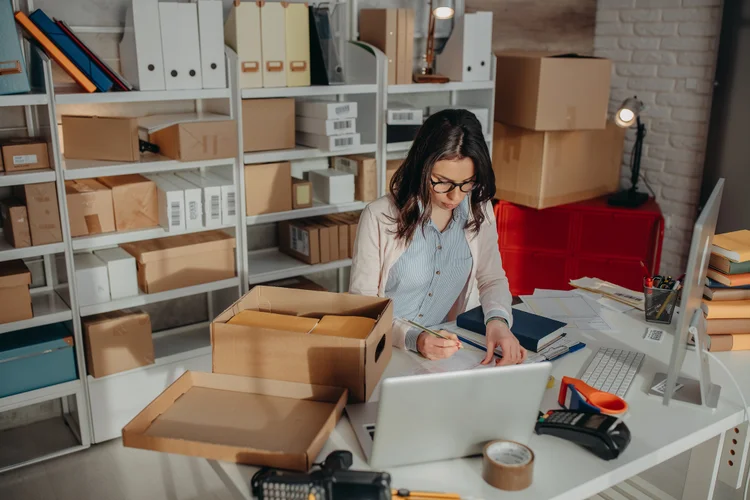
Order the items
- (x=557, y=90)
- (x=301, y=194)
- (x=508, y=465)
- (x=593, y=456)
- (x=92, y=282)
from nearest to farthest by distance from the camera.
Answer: (x=508, y=465)
(x=593, y=456)
(x=92, y=282)
(x=301, y=194)
(x=557, y=90)

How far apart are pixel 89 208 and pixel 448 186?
1498 mm

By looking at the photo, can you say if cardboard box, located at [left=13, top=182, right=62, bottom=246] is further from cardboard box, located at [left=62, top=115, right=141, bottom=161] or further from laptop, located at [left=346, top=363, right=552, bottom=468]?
laptop, located at [left=346, top=363, right=552, bottom=468]

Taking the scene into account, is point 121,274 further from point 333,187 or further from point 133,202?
point 333,187

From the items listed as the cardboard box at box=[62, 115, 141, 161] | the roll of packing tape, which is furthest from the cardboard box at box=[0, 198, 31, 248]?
the roll of packing tape

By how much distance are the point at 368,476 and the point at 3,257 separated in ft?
6.34

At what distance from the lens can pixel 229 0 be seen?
304cm

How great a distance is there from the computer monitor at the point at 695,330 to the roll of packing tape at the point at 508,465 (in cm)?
45

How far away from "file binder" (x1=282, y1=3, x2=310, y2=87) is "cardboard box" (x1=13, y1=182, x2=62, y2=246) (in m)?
1.08

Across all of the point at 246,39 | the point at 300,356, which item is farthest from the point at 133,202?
the point at 300,356

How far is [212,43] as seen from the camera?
273cm

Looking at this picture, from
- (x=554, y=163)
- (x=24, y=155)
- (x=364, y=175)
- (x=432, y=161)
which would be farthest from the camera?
(x=554, y=163)

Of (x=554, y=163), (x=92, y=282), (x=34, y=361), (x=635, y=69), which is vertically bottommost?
(x=34, y=361)

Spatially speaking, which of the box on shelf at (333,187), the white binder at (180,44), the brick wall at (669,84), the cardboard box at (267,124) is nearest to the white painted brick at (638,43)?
the brick wall at (669,84)

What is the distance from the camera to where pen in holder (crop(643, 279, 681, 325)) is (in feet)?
6.82
